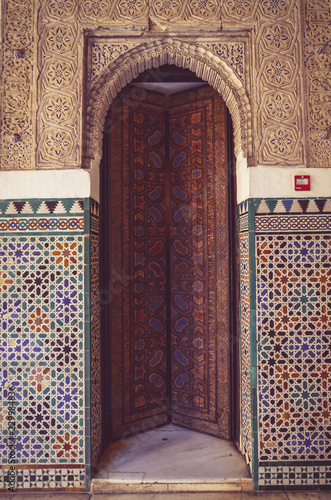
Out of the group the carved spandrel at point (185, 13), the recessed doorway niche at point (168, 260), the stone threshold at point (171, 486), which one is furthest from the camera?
the recessed doorway niche at point (168, 260)

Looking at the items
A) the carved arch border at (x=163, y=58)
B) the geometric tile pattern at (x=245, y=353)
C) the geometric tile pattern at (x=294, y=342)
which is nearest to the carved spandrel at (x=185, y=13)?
the carved arch border at (x=163, y=58)

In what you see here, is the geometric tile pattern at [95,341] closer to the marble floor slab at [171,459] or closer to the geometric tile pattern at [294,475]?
the marble floor slab at [171,459]

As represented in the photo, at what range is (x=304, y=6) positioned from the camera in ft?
7.63

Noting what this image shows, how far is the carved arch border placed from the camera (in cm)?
232

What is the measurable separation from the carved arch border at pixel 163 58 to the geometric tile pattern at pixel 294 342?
0.57 meters

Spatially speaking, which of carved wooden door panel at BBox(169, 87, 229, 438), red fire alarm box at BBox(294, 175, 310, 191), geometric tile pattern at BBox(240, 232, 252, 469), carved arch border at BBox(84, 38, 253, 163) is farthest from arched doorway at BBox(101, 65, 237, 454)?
red fire alarm box at BBox(294, 175, 310, 191)

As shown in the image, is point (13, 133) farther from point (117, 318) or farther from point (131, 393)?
point (131, 393)

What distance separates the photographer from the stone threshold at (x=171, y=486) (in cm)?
220

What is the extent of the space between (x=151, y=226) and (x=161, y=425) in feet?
5.51

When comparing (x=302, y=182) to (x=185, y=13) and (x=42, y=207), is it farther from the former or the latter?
(x=42, y=207)

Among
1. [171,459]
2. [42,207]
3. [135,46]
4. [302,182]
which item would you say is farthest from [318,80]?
[171,459]

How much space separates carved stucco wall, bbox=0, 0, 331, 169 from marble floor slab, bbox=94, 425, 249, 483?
198 centimetres

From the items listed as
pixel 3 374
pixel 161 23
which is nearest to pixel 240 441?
pixel 3 374

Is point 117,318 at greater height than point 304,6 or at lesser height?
lesser
